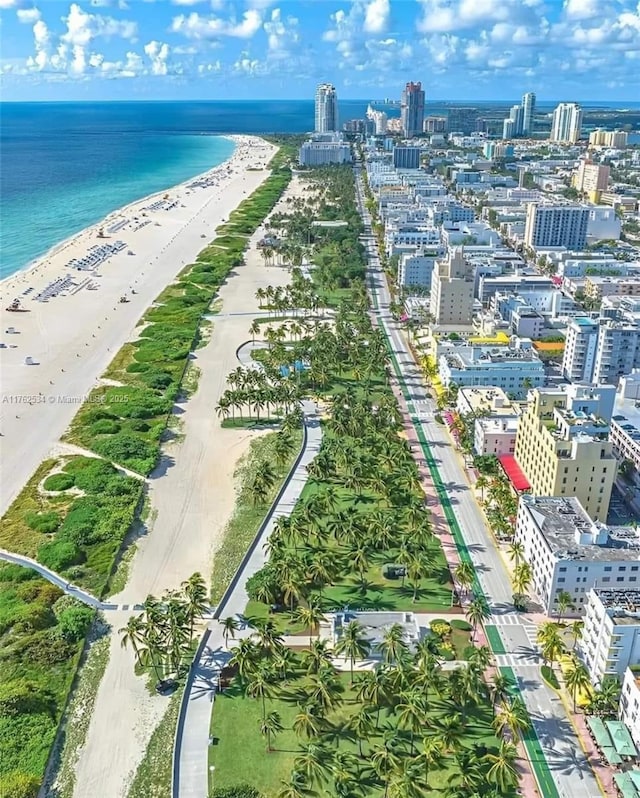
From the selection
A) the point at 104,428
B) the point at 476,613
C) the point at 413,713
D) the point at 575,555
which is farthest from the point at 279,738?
the point at 104,428

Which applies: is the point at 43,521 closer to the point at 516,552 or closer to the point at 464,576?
the point at 464,576

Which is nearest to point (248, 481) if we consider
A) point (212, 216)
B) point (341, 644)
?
point (341, 644)

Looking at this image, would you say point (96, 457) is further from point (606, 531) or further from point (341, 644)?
point (606, 531)

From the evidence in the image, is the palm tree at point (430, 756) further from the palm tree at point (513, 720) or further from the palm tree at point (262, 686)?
the palm tree at point (262, 686)

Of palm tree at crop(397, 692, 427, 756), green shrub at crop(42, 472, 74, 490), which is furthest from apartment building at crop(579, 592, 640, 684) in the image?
green shrub at crop(42, 472, 74, 490)

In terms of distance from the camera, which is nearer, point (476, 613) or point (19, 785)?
point (19, 785)

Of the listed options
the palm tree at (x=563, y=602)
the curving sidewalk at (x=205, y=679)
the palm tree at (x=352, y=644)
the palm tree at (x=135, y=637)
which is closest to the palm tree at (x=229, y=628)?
the curving sidewalk at (x=205, y=679)
